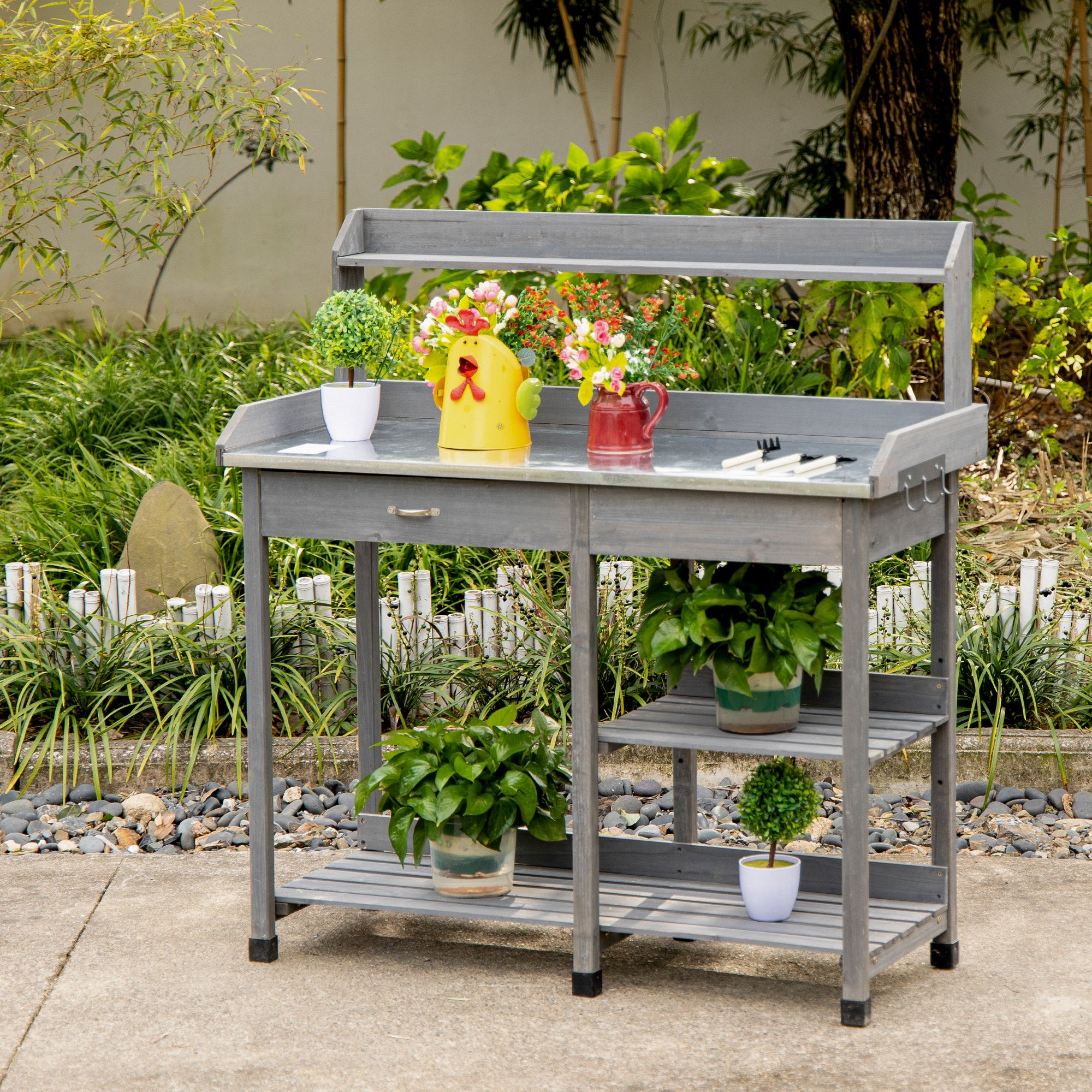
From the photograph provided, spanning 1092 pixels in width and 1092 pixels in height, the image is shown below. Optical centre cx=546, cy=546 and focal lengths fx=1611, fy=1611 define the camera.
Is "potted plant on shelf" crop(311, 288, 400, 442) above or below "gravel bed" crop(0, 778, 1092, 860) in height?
above

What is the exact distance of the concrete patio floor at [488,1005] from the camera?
2.88 m

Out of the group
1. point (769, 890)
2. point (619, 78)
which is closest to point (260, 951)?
point (769, 890)

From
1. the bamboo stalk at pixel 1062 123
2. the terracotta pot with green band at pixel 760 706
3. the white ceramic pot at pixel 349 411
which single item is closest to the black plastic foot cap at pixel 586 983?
the terracotta pot with green band at pixel 760 706

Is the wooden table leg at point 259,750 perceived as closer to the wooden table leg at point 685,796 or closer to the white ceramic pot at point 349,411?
the white ceramic pot at point 349,411

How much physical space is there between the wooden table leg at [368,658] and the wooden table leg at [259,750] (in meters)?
0.40

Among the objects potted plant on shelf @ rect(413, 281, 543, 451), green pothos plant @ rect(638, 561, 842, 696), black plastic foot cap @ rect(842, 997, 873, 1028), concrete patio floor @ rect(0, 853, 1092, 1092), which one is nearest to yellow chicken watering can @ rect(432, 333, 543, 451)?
potted plant on shelf @ rect(413, 281, 543, 451)

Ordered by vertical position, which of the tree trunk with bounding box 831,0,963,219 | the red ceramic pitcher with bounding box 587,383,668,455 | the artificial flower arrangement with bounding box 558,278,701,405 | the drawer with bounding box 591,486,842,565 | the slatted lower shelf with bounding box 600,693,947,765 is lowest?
the slatted lower shelf with bounding box 600,693,947,765

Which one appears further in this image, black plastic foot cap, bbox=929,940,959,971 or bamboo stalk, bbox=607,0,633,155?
bamboo stalk, bbox=607,0,633,155

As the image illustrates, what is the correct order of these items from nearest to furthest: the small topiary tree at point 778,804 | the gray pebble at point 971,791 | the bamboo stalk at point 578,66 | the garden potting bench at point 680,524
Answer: the garden potting bench at point 680,524
the small topiary tree at point 778,804
the gray pebble at point 971,791
the bamboo stalk at point 578,66

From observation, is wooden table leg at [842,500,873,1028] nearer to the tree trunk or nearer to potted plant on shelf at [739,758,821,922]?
potted plant on shelf at [739,758,821,922]

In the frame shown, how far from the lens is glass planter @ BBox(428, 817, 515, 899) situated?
340 cm

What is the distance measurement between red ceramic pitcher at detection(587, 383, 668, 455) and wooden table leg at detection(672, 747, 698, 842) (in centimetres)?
79

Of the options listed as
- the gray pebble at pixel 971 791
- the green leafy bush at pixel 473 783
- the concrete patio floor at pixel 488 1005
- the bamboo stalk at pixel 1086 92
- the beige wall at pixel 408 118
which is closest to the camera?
the concrete patio floor at pixel 488 1005

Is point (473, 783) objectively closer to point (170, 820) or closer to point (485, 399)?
point (485, 399)
